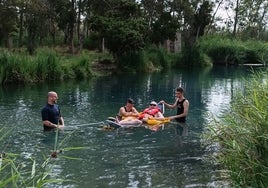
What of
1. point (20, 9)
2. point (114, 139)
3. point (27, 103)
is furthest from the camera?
point (20, 9)

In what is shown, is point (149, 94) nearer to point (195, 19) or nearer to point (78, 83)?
point (78, 83)

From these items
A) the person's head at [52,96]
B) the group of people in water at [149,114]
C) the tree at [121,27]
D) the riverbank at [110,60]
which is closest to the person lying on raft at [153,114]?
the group of people in water at [149,114]

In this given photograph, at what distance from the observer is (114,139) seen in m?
12.5

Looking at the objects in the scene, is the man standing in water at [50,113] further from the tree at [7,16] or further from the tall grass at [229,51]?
the tall grass at [229,51]

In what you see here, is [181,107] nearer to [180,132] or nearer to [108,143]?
[180,132]

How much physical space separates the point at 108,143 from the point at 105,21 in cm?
2585

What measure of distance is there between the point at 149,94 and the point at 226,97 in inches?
163

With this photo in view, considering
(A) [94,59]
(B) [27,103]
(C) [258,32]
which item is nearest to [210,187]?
(B) [27,103]

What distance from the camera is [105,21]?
121 ft

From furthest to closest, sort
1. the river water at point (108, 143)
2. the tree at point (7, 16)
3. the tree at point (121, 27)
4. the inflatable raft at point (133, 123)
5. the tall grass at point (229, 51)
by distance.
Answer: the tall grass at point (229, 51) < the tree at point (7, 16) < the tree at point (121, 27) < the inflatable raft at point (133, 123) < the river water at point (108, 143)

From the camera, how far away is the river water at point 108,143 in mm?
8781

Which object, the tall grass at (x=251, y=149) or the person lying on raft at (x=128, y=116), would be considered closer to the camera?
the tall grass at (x=251, y=149)

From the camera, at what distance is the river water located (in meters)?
8.78

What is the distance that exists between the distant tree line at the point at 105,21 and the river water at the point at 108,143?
13.7 meters
